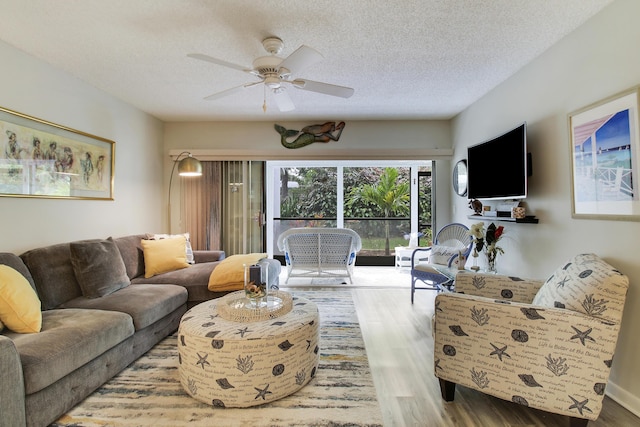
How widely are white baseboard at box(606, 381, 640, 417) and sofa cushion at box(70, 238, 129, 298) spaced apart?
373 centimetres

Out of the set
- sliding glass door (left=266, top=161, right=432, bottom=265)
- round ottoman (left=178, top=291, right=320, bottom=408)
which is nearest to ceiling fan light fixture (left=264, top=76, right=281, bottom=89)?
round ottoman (left=178, top=291, right=320, bottom=408)

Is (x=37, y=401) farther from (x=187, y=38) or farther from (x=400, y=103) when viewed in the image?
(x=400, y=103)

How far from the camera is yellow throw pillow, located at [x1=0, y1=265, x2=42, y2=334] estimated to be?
5.79 feet

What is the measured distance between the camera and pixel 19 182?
96.0 inches

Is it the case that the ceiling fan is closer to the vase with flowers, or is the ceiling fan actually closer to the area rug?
the vase with flowers

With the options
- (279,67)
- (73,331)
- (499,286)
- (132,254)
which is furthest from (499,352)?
(132,254)

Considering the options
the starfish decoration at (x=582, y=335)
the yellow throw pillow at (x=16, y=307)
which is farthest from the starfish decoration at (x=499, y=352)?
the yellow throw pillow at (x=16, y=307)

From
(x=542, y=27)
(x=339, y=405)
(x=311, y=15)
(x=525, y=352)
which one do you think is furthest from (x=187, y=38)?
(x=525, y=352)

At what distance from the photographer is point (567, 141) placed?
2.28 metres

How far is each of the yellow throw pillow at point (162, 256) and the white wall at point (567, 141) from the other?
11.6 feet

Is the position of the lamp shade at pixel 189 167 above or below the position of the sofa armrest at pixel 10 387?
above

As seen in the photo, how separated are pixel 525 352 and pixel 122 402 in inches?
91.5

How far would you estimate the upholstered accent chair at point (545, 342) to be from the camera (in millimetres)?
1488

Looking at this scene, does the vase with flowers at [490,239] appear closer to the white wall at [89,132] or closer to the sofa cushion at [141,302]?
the sofa cushion at [141,302]
